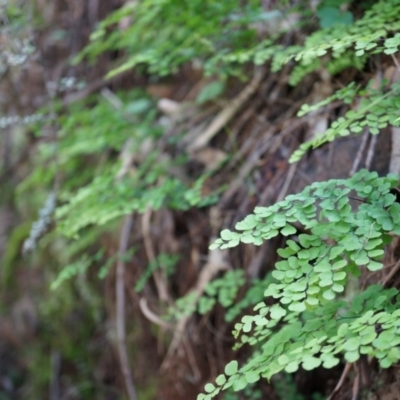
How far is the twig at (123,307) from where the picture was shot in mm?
2092

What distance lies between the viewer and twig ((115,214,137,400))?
209 centimetres

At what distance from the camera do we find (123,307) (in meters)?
2.22

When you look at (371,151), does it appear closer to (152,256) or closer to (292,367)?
(292,367)

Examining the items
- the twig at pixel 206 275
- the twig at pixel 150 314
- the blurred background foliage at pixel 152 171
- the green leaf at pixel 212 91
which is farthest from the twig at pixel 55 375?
the green leaf at pixel 212 91

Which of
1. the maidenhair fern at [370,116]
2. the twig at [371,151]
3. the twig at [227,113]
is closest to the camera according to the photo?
the maidenhair fern at [370,116]

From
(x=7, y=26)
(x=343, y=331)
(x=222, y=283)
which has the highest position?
(x=7, y=26)

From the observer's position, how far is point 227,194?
1.98 metres

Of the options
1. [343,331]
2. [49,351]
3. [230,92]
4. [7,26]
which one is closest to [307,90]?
[230,92]

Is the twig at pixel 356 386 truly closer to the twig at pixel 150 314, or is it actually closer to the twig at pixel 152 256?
the twig at pixel 150 314

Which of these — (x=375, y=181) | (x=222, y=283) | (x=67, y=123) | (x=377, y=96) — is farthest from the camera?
(x=67, y=123)

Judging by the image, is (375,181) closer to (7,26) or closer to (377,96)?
(377,96)

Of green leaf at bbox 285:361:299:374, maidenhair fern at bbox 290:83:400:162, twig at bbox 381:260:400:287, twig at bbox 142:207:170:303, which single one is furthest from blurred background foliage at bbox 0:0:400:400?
green leaf at bbox 285:361:299:374

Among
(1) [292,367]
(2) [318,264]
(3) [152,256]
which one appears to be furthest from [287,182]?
Result: (1) [292,367]

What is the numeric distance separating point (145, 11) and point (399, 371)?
1.38 meters
